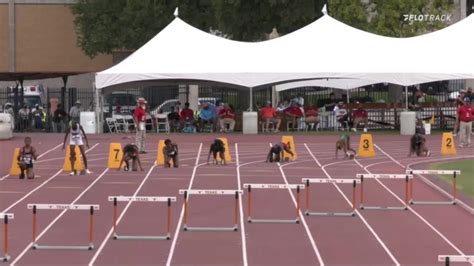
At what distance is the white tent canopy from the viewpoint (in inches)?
1511

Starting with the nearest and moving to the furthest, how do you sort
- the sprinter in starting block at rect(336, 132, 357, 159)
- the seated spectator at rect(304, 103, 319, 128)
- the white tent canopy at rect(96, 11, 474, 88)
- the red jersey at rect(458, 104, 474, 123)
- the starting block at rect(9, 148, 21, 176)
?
the starting block at rect(9, 148, 21, 176) → the sprinter in starting block at rect(336, 132, 357, 159) → the red jersey at rect(458, 104, 474, 123) → the white tent canopy at rect(96, 11, 474, 88) → the seated spectator at rect(304, 103, 319, 128)

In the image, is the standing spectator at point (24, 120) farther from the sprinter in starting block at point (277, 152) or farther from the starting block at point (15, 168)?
the starting block at point (15, 168)

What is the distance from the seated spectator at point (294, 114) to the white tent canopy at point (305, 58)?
3.37 m

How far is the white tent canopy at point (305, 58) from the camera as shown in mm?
38375

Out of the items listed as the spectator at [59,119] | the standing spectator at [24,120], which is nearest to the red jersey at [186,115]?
the spectator at [59,119]

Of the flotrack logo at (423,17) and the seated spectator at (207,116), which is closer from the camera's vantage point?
the seated spectator at (207,116)

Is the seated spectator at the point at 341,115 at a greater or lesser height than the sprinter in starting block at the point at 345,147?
greater

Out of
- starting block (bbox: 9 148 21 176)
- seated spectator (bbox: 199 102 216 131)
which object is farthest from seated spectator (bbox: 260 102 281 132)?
starting block (bbox: 9 148 21 176)

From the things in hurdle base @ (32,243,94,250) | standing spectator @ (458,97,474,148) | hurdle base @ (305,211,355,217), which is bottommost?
hurdle base @ (32,243,94,250)

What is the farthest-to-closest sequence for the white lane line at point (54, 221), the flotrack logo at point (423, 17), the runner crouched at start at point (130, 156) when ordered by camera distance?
the flotrack logo at point (423, 17) → the runner crouched at start at point (130, 156) → the white lane line at point (54, 221)

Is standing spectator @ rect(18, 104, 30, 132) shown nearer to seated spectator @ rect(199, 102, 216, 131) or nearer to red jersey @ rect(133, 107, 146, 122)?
seated spectator @ rect(199, 102, 216, 131)

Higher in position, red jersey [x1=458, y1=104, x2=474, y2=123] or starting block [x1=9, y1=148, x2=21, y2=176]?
red jersey [x1=458, y1=104, x2=474, y2=123]

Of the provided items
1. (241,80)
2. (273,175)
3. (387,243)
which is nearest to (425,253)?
(387,243)

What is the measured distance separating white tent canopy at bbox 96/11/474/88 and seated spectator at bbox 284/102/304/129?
337cm
